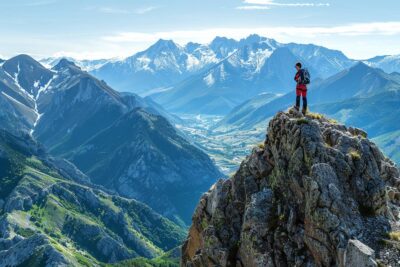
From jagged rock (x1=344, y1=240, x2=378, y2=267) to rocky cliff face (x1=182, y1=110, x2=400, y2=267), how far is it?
0.23 ft

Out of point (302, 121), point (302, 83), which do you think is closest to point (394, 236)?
point (302, 121)

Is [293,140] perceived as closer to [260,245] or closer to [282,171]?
[282,171]

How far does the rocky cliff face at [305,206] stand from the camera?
40.2m

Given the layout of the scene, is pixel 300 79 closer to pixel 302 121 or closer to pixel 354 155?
pixel 302 121

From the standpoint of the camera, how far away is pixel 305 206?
43125 millimetres

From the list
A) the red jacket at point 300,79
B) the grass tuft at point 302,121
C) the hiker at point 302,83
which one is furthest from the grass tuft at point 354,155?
the red jacket at point 300,79

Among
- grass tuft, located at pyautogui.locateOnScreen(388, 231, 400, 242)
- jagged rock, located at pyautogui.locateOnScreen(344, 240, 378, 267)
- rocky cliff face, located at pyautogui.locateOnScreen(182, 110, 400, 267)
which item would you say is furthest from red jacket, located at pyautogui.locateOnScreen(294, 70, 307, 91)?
jagged rock, located at pyautogui.locateOnScreen(344, 240, 378, 267)

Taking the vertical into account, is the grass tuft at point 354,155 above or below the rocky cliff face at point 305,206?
above

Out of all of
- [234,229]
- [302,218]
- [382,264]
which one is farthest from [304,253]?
[234,229]

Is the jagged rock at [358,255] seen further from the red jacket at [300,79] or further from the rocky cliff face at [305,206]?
the red jacket at [300,79]

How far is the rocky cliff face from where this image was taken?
132ft

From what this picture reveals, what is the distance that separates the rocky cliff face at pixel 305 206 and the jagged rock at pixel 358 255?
0.07m

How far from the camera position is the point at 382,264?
124 feet

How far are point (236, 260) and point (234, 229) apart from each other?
11.9ft
